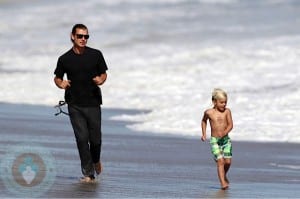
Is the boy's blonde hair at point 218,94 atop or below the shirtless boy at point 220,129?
atop

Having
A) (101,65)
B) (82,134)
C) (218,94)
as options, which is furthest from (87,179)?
(218,94)

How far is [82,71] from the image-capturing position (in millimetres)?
9125

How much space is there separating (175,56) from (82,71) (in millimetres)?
19734

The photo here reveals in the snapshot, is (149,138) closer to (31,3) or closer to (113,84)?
(113,84)

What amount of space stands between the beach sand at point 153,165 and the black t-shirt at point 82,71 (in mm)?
719

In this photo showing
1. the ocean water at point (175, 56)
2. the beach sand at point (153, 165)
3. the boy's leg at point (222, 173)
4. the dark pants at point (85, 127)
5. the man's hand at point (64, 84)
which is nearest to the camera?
the beach sand at point (153, 165)

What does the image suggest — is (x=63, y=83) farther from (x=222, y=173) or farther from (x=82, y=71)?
(x=222, y=173)

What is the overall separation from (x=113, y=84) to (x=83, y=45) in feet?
42.5

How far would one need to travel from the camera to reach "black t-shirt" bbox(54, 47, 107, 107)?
912cm

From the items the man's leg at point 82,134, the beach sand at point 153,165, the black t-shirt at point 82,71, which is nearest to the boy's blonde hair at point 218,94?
the beach sand at point 153,165

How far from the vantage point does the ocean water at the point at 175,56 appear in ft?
51.6

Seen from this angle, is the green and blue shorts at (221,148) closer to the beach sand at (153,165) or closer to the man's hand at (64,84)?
the beach sand at (153,165)

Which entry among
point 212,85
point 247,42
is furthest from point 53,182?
point 247,42

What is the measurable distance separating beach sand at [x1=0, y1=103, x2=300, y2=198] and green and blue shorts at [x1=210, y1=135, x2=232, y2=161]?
10.8 inches
